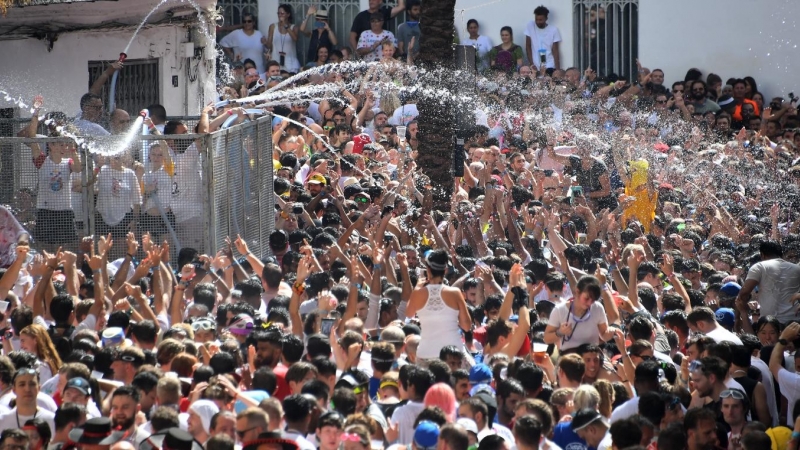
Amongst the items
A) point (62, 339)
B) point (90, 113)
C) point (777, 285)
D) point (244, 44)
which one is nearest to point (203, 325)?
point (62, 339)

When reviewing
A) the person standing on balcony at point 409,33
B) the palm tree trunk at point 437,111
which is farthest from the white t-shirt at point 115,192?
the person standing on balcony at point 409,33

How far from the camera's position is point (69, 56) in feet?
46.9

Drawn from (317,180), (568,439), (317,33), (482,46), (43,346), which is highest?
(317,33)

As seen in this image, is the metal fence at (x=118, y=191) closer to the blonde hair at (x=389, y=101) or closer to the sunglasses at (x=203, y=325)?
the sunglasses at (x=203, y=325)

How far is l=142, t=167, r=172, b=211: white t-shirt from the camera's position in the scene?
1152cm

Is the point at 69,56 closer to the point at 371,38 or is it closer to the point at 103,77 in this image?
the point at 103,77

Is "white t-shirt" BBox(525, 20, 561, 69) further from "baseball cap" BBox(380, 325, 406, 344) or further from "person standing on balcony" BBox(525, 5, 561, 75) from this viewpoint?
"baseball cap" BBox(380, 325, 406, 344)

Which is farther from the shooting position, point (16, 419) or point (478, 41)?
point (478, 41)

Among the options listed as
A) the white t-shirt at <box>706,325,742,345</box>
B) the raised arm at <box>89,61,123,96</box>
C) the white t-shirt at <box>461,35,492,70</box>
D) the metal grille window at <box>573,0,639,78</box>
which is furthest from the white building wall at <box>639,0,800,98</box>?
the white t-shirt at <box>706,325,742,345</box>

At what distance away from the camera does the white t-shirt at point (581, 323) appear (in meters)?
8.77

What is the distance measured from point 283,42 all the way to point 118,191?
10136 millimetres

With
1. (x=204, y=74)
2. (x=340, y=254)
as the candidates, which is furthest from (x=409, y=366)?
(x=204, y=74)

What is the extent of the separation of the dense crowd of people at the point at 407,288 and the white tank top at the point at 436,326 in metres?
0.02

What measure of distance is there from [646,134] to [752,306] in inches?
313
